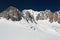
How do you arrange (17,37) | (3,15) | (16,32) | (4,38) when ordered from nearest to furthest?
(4,38) → (17,37) → (16,32) → (3,15)

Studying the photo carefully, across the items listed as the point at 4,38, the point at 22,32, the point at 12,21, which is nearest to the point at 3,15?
the point at 12,21

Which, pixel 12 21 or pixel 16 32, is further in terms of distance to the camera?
pixel 12 21

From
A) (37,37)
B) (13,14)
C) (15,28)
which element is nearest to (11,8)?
(13,14)

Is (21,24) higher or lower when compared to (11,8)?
lower

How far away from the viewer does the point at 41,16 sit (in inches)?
1615

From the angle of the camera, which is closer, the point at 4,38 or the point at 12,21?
the point at 4,38

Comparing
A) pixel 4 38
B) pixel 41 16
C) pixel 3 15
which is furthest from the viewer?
pixel 41 16

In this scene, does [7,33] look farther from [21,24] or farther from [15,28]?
[21,24]

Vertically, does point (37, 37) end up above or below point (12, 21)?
below

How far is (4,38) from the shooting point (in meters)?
16.0

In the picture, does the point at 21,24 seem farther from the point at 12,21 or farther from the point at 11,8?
the point at 11,8

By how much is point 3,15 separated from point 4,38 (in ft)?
Answer: 15.9

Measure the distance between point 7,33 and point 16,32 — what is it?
3.85ft

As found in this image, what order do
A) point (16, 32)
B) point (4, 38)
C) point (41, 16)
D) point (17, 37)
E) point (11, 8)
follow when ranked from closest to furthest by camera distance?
point (4, 38) < point (17, 37) < point (16, 32) < point (11, 8) < point (41, 16)
